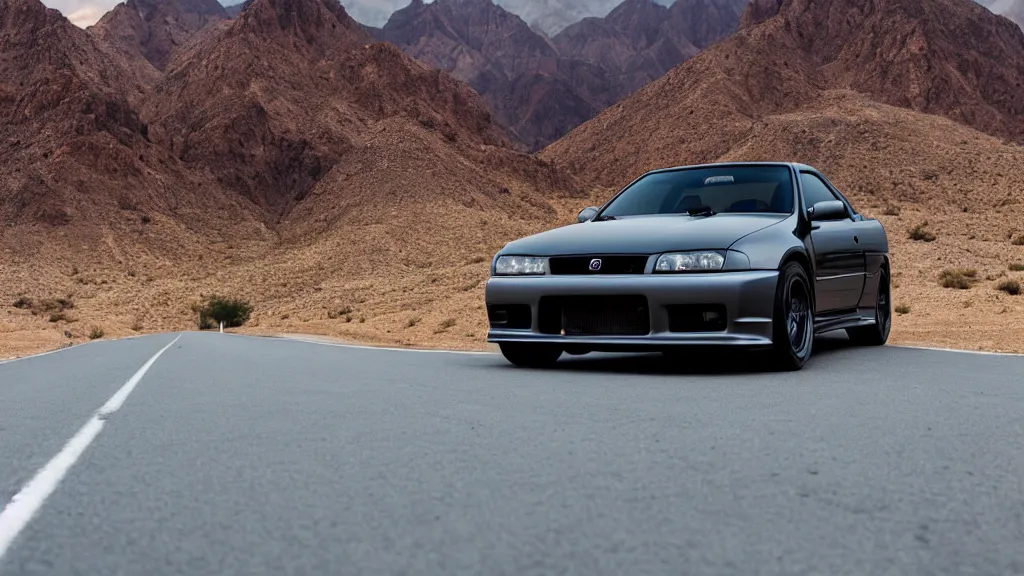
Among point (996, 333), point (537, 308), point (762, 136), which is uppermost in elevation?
point (762, 136)

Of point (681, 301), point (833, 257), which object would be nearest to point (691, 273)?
point (681, 301)

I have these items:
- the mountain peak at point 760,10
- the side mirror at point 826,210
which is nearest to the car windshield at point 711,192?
the side mirror at point 826,210

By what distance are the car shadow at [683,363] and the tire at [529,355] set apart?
0.12 meters

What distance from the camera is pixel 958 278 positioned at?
92.7 feet

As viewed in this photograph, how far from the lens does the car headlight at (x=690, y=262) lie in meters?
8.22

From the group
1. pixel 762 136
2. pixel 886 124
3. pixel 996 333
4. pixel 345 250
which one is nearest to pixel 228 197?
pixel 345 250

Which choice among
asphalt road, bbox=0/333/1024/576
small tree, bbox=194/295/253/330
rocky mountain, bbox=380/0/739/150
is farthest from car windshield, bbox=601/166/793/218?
rocky mountain, bbox=380/0/739/150

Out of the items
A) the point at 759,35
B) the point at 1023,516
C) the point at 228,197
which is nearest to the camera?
the point at 1023,516

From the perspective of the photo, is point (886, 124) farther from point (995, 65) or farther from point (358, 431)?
point (358, 431)

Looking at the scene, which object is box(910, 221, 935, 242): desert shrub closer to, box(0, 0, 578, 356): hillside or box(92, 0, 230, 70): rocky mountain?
box(0, 0, 578, 356): hillside

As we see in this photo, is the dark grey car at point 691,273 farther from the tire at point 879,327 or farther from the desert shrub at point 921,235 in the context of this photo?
the desert shrub at point 921,235

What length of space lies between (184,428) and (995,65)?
9871 centimetres

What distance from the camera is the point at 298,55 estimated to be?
3083 inches

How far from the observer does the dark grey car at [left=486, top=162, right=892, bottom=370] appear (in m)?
8.13
